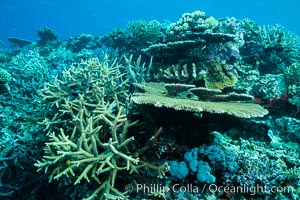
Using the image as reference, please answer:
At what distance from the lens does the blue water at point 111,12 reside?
2822 inches

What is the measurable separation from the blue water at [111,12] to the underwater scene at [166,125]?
6130 centimetres

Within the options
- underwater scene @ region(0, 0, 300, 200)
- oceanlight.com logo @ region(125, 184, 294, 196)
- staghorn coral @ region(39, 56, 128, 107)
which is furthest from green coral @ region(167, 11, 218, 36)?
oceanlight.com logo @ region(125, 184, 294, 196)

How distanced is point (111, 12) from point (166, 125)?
85511mm

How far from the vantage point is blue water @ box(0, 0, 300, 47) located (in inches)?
2822

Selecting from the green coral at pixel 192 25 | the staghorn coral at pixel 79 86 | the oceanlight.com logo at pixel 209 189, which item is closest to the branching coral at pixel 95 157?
the oceanlight.com logo at pixel 209 189

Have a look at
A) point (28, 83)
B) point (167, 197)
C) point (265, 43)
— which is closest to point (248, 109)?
point (167, 197)

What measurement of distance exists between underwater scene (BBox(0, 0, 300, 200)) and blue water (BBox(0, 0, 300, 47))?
201ft

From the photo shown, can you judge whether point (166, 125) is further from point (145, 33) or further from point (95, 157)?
point (145, 33)

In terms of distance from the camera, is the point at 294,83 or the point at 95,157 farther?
the point at 294,83

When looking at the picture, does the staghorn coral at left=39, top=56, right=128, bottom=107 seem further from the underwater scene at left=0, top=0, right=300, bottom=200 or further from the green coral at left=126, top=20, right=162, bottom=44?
the green coral at left=126, top=20, right=162, bottom=44

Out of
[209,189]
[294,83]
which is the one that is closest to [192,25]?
[294,83]

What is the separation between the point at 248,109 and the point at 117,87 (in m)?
2.05

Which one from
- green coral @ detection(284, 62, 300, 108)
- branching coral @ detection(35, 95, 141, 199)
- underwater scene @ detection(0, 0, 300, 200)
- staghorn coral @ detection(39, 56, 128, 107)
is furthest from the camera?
green coral @ detection(284, 62, 300, 108)

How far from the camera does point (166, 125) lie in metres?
3.62
